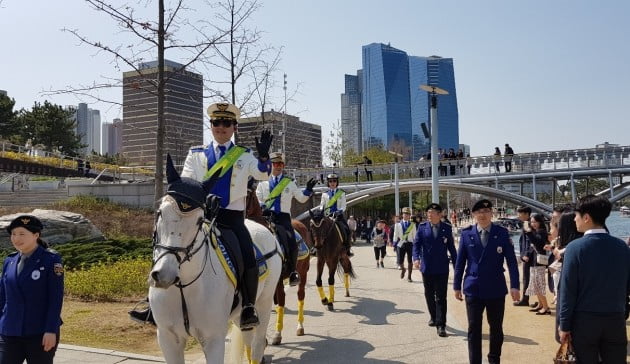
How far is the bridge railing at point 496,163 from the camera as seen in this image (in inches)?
1513

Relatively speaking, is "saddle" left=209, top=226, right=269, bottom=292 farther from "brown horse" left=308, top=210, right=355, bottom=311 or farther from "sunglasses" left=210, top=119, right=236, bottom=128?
"brown horse" left=308, top=210, right=355, bottom=311

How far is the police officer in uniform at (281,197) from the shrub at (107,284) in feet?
15.1

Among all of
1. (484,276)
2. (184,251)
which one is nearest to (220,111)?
(184,251)

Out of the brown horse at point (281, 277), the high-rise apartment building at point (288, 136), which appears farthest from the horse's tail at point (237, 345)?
the high-rise apartment building at point (288, 136)

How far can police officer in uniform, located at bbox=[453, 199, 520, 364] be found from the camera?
642cm

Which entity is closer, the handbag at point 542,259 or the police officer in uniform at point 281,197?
the police officer in uniform at point 281,197

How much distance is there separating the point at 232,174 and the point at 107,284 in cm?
740

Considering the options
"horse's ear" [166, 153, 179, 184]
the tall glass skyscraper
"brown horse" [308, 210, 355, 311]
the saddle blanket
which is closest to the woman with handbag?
"brown horse" [308, 210, 355, 311]

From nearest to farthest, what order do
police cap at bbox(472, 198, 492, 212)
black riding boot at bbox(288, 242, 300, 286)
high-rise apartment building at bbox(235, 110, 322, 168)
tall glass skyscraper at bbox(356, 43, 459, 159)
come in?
police cap at bbox(472, 198, 492, 212)
black riding boot at bbox(288, 242, 300, 286)
high-rise apartment building at bbox(235, 110, 322, 168)
tall glass skyscraper at bbox(356, 43, 459, 159)

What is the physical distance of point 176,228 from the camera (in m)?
4.16

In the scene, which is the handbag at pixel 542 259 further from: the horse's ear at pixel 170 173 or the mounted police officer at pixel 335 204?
the horse's ear at pixel 170 173

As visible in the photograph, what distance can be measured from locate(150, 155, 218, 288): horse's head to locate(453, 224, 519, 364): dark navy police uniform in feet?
12.2

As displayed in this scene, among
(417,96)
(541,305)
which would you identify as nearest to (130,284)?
(541,305)

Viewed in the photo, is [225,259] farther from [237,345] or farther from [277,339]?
[277,339]
